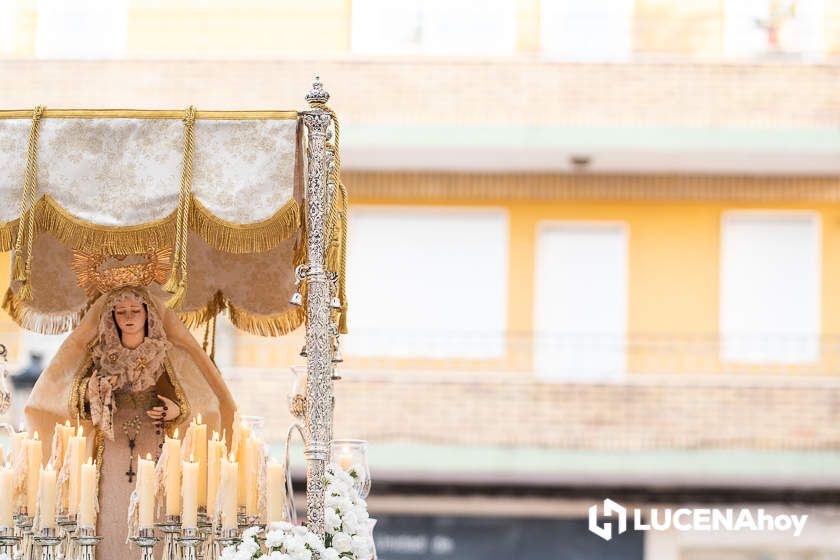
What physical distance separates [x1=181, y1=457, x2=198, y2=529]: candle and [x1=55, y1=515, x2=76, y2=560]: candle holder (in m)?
0.59

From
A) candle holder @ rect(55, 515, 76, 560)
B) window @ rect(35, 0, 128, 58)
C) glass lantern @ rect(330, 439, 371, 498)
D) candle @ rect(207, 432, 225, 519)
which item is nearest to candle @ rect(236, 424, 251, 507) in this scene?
candle @ rect(207, 432, 225, 519)

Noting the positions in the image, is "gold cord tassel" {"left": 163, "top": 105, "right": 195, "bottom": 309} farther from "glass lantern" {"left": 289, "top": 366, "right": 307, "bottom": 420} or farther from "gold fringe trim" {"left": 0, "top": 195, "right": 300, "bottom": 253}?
"glass lantern" {"left": 289, "top": 366, "right": 307, "bottom": 420}

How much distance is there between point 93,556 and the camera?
7996 mm

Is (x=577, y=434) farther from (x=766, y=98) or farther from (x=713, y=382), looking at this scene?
(x=766, y=98)

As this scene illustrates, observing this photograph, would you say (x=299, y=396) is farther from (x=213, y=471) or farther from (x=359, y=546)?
(x=359, y=546)

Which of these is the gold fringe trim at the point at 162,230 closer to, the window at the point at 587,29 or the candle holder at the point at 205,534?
the candle holder at the point at 205,534

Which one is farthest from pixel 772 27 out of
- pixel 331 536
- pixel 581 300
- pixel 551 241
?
pixel 331 536

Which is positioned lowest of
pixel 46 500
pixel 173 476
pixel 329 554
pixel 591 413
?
pixel 329 554

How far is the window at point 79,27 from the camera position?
19.0m

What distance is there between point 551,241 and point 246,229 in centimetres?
1112

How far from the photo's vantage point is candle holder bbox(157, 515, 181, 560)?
7766mm

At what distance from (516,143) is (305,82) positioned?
248 centimetres

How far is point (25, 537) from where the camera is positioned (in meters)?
8.02

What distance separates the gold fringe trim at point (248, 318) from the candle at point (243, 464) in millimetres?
1243
